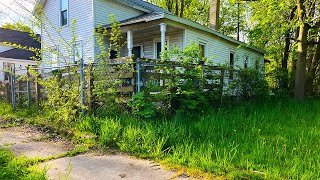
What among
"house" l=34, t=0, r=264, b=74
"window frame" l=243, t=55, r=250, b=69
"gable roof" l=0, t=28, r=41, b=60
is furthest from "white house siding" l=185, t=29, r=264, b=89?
"gable roof" l=0, t=28, r=41, b=60

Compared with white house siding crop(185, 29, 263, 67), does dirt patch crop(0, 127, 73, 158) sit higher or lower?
A: lower

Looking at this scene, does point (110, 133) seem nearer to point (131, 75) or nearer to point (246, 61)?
point (131, 75)

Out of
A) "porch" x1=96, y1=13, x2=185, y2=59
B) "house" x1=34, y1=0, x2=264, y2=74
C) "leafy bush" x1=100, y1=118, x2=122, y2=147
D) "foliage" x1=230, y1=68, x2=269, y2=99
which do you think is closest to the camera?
"leafy bush" x1=100, y1=118, x2=122, y2=147

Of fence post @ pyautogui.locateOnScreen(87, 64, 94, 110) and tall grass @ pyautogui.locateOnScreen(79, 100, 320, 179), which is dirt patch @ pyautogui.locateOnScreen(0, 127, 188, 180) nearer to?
tall grass @ pyautogui.locateOnScreen(79, 100, 320, 179)

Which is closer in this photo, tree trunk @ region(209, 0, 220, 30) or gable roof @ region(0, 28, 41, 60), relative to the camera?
tree trunk @ region(209, 0, 220, 30)

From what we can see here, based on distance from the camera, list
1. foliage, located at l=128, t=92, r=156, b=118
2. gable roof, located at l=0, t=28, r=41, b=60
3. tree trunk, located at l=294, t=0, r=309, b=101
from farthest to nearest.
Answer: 1. gable roof, located at l=0, t=28, r=41, b=60
2. tree trunk, located at l=294, t=0, r=309, b=101
3. foliage, located at l=128, t=92, r=156, b=118

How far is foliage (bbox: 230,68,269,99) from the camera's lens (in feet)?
28.6

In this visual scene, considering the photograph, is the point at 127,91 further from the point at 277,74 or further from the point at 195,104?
the point at 277,74

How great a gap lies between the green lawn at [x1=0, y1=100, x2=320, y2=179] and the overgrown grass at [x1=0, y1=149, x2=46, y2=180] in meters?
1.39

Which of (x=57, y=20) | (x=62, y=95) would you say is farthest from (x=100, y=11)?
(x=62, y=95)

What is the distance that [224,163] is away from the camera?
344 centimetres

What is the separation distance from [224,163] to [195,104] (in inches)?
118

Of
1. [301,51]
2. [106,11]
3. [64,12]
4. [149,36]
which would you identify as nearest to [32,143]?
[149,36]

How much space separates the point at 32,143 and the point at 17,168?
1.75 m
